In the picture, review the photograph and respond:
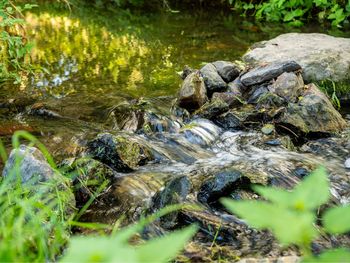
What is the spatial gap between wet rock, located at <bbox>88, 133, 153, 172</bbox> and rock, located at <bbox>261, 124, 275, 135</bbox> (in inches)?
52.0

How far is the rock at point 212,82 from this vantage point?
17.6 ft

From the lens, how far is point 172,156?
404 cm

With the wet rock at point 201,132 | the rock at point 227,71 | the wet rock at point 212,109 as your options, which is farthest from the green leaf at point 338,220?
the rock at point 227,71

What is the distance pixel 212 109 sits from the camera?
16.0 feet

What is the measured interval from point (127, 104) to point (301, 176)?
7.30ft

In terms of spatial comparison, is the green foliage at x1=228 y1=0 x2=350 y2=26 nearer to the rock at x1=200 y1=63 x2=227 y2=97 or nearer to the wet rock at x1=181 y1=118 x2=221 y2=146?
the rock at x1=200 y1=63 x2=227 y2=97

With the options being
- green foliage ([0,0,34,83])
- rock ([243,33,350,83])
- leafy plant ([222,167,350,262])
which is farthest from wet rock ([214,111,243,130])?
leafy plant ([222,167,350,262])

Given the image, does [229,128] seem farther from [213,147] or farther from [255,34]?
[255,34]

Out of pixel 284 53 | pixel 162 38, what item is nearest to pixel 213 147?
pixel 284 53

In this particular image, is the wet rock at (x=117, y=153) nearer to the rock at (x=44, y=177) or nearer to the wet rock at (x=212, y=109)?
the rock at (x=44, y=177)

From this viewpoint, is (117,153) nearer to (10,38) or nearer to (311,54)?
(10,38)

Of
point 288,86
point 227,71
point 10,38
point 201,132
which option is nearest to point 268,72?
point 288,86

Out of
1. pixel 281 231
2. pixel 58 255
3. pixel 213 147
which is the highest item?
pixel 281 231

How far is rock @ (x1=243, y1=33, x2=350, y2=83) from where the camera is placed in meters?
5.76
